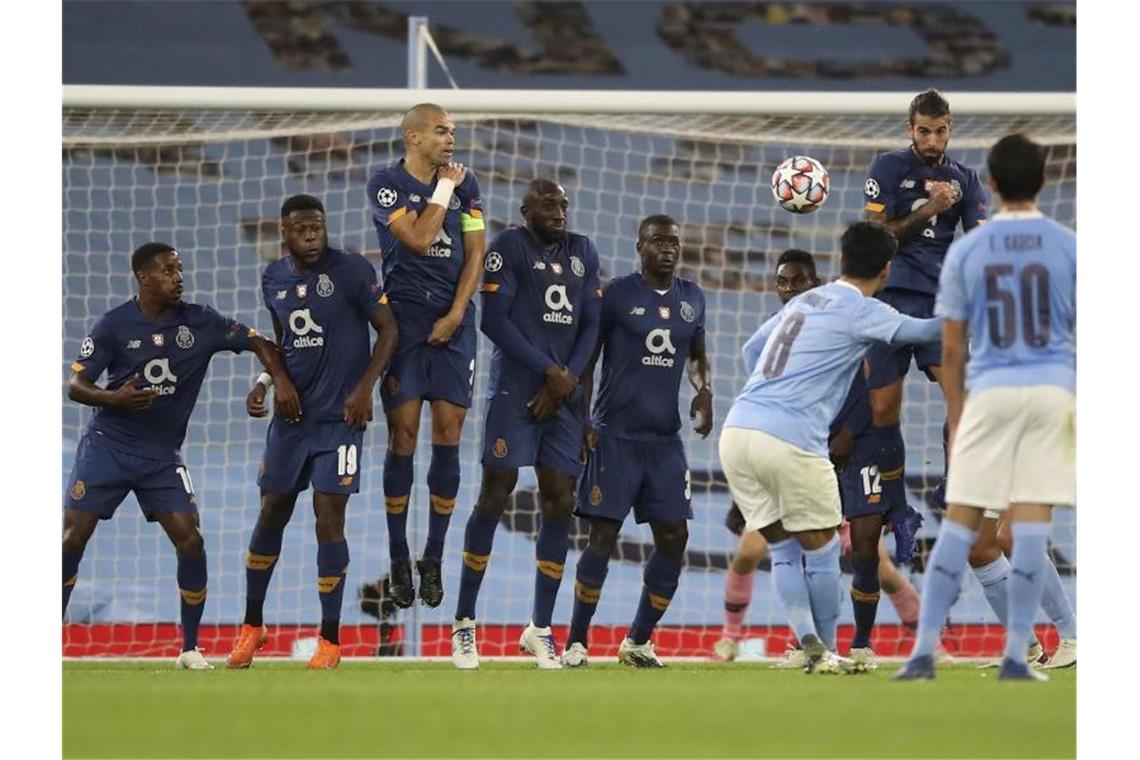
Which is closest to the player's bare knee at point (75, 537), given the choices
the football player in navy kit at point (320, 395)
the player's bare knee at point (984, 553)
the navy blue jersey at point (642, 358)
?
the football player in navy kit at point (320, 395)

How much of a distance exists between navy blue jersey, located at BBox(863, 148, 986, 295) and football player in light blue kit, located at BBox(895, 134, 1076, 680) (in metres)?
2.06

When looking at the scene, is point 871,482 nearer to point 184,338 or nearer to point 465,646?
point 465,646

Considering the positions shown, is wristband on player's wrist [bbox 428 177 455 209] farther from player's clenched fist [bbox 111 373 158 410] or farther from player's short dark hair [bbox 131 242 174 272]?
player's clenched fist [bbox 111 373 158 410]

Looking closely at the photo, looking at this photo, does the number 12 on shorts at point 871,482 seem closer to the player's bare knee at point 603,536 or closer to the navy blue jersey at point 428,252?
the player's bare knee at point 603,536

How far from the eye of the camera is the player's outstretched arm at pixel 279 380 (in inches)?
307

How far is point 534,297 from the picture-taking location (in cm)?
808

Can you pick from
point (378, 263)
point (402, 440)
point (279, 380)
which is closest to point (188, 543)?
A: point (279, 380)

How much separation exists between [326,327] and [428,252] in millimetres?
526

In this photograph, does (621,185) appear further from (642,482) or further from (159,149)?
(642,482)

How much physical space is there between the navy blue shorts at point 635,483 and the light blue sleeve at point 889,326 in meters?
1.85

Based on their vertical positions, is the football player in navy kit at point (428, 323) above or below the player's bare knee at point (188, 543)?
above

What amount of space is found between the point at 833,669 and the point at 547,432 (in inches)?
70.4

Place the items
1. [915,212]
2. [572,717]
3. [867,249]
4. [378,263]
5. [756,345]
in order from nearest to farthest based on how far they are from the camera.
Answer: [572,717] < [867,249] < [756,345] < [915,212] < [378,263]

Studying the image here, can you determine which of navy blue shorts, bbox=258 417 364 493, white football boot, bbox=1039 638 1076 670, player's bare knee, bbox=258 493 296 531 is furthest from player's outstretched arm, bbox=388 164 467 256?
white football boot, bbox=1039 638 1076 670
